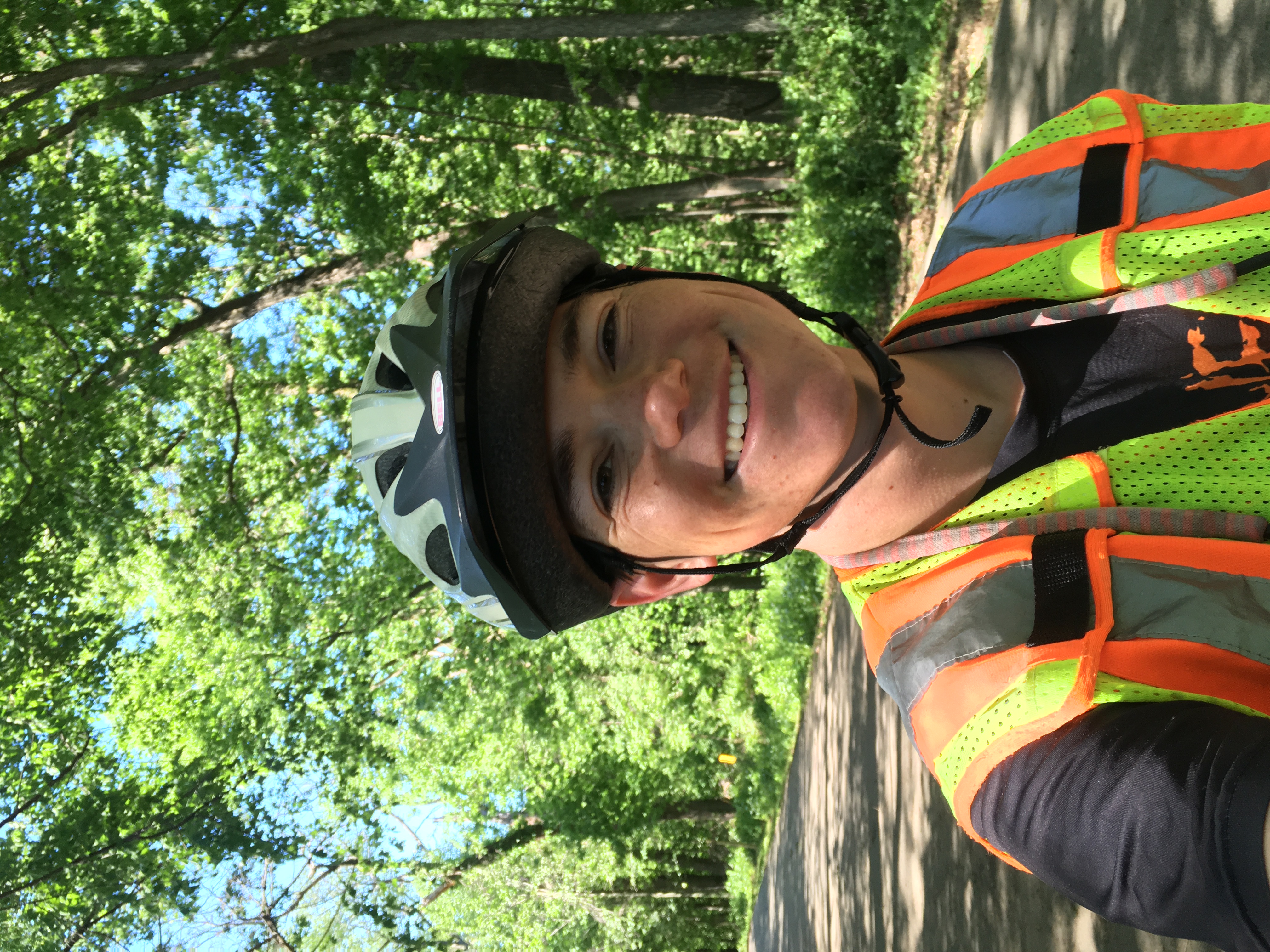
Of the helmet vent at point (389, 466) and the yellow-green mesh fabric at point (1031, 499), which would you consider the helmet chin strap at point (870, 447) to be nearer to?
the yellow-green mesh fabric at point (1031, 499)

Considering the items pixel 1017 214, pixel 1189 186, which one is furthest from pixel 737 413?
pixel 1189 186

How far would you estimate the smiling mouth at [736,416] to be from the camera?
2621mm

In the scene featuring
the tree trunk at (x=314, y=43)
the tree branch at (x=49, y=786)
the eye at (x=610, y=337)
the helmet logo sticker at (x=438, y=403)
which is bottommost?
the tree branch at (x=49, y=786)

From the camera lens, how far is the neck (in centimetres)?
286

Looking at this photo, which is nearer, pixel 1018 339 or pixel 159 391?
pixel 1018 339

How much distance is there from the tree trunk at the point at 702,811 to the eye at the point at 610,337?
72.6ft

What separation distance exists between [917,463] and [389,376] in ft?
7.07

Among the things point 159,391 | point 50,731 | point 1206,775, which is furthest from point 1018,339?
point 50,731

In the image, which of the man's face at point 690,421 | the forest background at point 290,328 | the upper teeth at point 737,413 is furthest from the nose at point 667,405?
the forest background at point 290,328

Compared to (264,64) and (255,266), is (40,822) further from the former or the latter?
(264,64)

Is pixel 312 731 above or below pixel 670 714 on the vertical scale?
above

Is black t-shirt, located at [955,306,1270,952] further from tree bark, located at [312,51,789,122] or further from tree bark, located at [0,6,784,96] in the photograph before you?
tree bark, located at [312,51,789,122]

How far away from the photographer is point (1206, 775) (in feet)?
5.28

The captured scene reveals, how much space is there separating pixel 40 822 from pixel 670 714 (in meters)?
12.2
